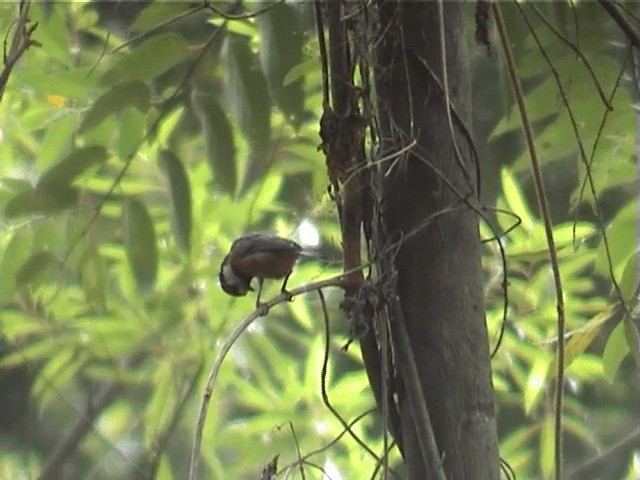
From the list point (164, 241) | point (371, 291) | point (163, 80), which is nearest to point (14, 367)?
point (164, 241)

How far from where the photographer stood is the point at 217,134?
61 centimetres

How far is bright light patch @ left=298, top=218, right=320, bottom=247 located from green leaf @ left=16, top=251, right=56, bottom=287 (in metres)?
0.19

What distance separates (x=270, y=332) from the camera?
718mm

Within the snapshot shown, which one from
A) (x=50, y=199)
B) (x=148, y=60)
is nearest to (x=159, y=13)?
(x=148, y=60)

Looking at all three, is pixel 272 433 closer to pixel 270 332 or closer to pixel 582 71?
pixel 270 332

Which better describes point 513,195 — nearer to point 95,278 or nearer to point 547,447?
point 547,447

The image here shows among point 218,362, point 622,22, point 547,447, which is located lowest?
point 547,447

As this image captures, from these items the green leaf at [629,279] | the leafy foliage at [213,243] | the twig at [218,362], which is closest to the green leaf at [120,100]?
the leafy foliage at [213,243]

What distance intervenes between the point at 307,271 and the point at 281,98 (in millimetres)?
146

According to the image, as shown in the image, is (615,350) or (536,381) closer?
(615,350)

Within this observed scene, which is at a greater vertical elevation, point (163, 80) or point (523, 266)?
point (163, 80)

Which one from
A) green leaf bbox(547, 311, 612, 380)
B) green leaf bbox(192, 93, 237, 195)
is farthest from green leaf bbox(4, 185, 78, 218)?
green leaf bbox(547, 311, 612, 380)

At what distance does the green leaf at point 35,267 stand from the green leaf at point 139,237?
58mm

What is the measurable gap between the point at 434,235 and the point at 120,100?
273 mm
